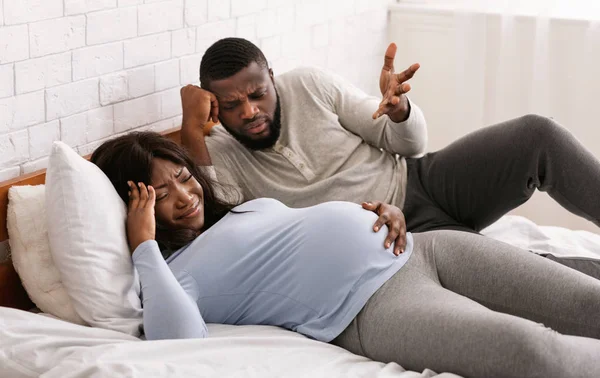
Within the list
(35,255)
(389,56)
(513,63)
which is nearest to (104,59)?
(35,255)

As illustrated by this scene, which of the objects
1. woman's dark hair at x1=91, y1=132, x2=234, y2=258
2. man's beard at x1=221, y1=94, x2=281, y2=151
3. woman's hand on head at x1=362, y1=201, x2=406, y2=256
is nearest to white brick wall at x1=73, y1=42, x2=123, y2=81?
woman's dark hair at x1=91, y1=132, x2=234, y2=258

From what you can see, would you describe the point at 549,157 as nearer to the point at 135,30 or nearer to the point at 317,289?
the point at 317,289

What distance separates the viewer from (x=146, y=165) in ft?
6.02

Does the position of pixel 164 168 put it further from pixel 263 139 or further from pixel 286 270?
pixel 263 139

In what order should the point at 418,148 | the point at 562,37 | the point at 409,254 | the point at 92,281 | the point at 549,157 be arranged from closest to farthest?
the point at 92,281 → the point at 409,254 → the point at 549,157 → the point at 418,148 → the point at 562,37

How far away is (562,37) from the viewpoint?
10.00ft

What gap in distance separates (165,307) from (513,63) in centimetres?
198

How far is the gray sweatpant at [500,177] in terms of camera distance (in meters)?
2.04

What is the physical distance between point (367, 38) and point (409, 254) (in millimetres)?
1663

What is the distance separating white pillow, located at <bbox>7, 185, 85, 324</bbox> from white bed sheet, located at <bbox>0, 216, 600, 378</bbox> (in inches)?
3.5

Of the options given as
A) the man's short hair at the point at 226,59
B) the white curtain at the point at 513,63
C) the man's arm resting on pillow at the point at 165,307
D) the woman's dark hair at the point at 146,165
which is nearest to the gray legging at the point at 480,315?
the man's arm resting on pillow at the point at 165,307

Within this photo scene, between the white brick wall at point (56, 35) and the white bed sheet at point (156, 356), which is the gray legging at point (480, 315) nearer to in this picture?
the white bed sheet at point (156, 356)

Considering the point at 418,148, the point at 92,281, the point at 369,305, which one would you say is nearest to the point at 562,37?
the point at 418,148

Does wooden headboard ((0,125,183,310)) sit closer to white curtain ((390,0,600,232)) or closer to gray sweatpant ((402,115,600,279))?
gray sweatpant ((402,115,600,279))
